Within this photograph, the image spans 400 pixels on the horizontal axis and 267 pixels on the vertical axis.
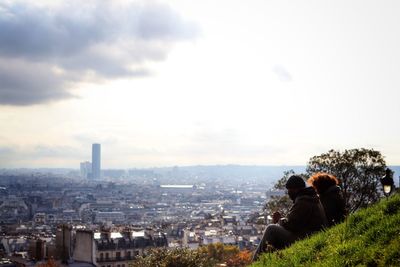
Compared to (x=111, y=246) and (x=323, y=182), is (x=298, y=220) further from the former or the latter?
(x=111, y=246)

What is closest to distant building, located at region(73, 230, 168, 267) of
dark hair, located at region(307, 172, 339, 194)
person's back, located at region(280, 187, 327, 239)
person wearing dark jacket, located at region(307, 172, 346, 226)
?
dark hair, located at region(307, 172, 339, 194)

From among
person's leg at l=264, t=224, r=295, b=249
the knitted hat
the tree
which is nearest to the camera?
person's leg at l=264, t=224, r=295, b=249

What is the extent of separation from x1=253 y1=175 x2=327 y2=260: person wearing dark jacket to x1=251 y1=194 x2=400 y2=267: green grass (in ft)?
1.95

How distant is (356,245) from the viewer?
7.73 metres

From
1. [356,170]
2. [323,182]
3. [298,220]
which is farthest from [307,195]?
[356,170]

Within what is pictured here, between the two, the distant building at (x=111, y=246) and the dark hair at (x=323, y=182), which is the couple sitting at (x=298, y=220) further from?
the distant building at (x=111, y=246)

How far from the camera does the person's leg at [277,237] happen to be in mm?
10062

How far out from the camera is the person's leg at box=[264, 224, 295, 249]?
10062 mm

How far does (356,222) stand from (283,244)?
149cm

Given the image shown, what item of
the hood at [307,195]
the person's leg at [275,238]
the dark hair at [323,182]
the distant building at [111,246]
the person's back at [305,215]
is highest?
the dark hair at [323,182]

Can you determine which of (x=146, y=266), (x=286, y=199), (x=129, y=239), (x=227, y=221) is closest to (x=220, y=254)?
(x=129, y=239)

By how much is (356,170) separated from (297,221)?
1942 centimetres

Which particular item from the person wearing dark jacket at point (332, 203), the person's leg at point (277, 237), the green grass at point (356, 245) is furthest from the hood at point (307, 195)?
the person wearing dark jacket at point (332, 203)

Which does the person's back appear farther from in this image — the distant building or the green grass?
the distant building
